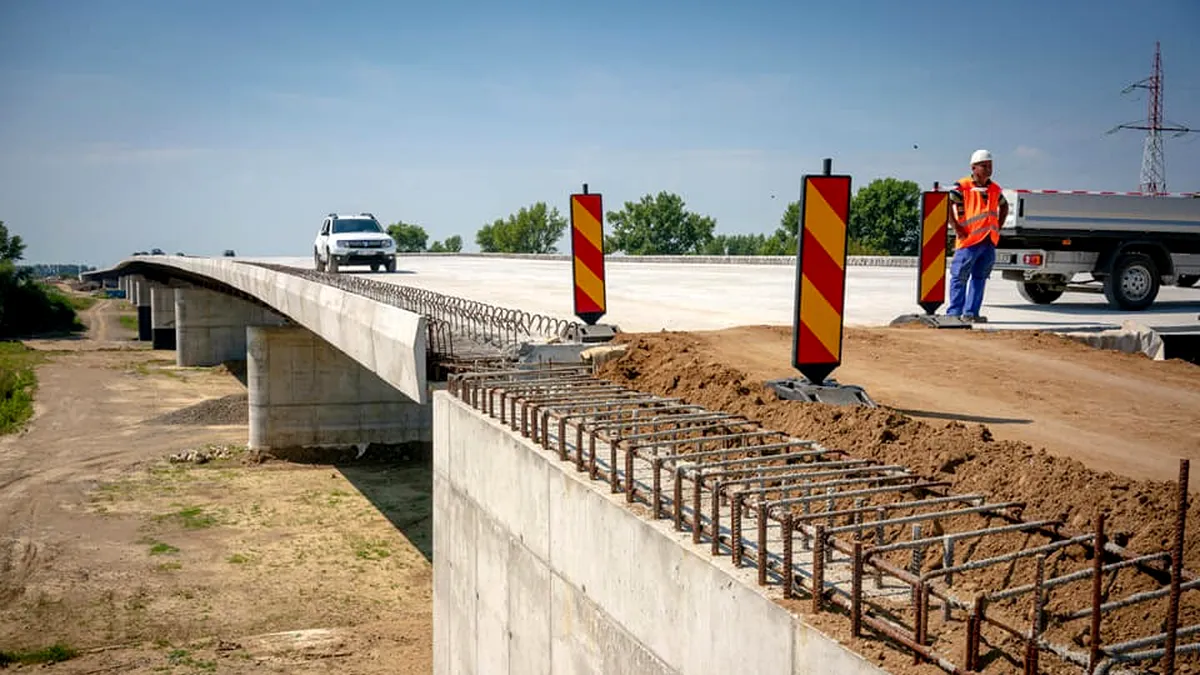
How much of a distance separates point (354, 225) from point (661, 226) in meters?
85.4

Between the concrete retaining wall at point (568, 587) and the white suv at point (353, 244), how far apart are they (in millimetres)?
22890

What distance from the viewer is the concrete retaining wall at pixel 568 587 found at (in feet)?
15.8

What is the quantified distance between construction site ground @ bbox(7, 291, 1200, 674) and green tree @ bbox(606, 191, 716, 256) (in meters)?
83.4

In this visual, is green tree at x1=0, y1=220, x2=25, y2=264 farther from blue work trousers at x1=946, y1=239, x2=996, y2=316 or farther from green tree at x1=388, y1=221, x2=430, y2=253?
blue work trousers at x1=946, y1=239, x2=996, y2=316

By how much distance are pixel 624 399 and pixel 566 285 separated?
16.8 m

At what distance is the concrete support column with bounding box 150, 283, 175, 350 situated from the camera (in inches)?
2537

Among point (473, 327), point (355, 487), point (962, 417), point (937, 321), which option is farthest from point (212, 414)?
point (962, 417)

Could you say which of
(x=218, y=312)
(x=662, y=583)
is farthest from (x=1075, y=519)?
(x=218, y=312)

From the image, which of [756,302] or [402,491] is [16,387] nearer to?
[402,491]

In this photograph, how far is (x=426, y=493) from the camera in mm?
24859

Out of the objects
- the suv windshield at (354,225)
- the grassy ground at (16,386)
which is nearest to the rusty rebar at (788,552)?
the suv windshield at (354,225)

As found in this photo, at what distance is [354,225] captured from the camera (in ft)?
111

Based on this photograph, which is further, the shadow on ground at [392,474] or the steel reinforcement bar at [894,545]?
the shadow on ground at [392,474]

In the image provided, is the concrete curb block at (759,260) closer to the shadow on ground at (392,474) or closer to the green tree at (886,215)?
the shadow on ground at (392,474)
